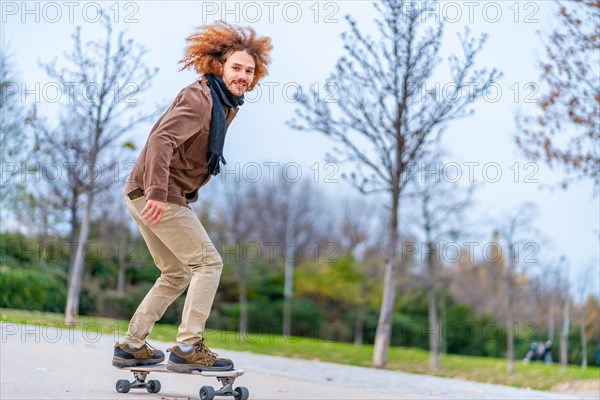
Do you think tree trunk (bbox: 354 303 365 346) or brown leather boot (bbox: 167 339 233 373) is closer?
brown leather boot (bbox: 167 339 233 373)

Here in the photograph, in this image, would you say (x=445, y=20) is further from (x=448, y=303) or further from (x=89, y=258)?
(x=448, y=303)

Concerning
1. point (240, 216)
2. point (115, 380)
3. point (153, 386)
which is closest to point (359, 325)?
point (240, 216)

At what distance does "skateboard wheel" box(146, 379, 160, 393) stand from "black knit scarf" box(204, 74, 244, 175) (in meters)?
1.38

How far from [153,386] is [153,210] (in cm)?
124

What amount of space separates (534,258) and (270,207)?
32.6 meters

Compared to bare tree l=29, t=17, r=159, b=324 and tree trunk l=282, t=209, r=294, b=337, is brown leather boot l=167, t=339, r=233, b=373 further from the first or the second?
tree trunk l=282, t=209, r=294, b=337

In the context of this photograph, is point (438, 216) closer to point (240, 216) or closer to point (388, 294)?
point (388, 294)

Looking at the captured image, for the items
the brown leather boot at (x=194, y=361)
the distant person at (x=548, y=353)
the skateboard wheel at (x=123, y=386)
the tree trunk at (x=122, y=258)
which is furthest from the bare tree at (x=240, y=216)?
the brown leather boot at (x=194, y=361)

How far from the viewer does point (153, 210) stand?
462cm

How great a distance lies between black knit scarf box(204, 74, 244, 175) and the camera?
4867 mm

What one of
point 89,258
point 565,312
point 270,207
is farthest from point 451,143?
point 270,207

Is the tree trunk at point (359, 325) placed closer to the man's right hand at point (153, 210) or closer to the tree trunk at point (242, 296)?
the tree trunk at point (242, 296)

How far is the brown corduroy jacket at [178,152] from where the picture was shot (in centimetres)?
464

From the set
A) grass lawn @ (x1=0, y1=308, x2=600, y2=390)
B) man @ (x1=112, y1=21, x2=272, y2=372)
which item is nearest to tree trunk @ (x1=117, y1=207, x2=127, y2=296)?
grass lawn @ (x1=0, y1=308, x2=600, y2=390)
